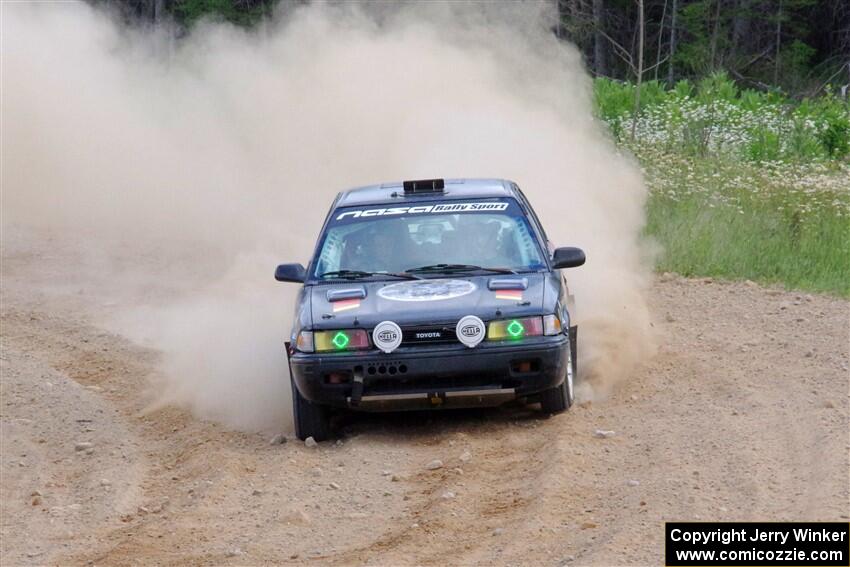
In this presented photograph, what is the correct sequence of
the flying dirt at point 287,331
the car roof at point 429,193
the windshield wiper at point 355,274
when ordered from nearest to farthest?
the flying dirt at point 287,331, the windshield wiper at point 355,274, the car roof at point 429,193

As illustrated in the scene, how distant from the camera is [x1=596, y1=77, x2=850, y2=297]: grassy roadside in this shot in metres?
14.5

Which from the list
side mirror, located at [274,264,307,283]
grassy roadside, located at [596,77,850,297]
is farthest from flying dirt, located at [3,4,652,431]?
side mirror, located at [274,264,307,283]

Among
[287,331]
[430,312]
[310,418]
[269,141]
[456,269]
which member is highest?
[269,141]

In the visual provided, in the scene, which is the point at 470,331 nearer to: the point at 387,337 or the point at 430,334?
the point at 430,334

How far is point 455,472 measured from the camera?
796 centimetres

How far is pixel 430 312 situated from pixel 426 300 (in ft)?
0.59

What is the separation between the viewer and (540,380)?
8.62 meters

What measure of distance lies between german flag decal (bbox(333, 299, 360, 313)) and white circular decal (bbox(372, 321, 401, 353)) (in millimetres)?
356

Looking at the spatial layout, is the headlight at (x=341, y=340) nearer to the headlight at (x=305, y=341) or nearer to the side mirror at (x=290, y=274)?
the headlight at (x=305, y=341)

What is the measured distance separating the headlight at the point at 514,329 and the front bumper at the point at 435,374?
0.05m

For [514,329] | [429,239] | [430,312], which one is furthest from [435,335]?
[429,239]

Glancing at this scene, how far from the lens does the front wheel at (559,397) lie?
9008 mm

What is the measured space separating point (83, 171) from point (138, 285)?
743cm

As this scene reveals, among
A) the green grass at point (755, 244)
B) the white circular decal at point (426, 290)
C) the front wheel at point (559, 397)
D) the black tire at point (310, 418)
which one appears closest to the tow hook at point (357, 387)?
the black tire at point (310, 418)
